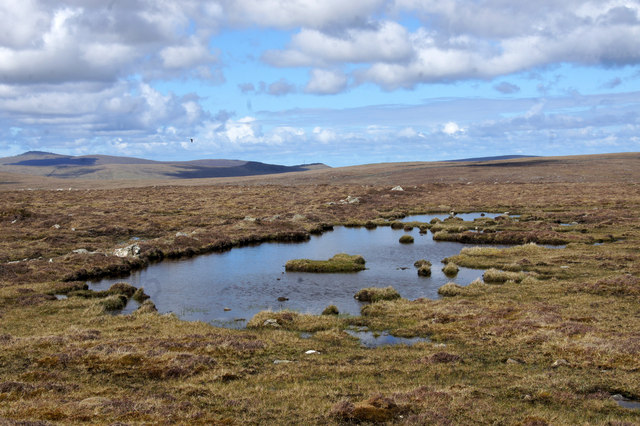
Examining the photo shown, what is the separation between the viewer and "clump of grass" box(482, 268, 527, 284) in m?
36.6

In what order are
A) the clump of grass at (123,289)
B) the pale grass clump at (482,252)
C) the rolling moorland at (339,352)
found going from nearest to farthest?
the rolling moorland at (339,352) → the clump of grass at (123,289) → the pale grass clump at (482,252)

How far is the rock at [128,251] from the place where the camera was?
47756 millimetres

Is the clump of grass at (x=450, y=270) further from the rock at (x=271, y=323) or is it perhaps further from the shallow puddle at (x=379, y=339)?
the rock at (x=271, y=323)

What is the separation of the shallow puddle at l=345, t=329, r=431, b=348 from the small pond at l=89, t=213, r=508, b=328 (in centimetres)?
435

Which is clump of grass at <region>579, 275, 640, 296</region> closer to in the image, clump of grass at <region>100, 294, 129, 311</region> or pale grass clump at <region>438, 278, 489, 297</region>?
pale grass clump at <region>438, 278, 489, 297</region>

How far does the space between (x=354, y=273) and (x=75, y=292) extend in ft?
70.4

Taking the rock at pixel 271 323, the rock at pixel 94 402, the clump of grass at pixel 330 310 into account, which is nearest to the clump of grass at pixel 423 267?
the clump of grass at pixel 330 310

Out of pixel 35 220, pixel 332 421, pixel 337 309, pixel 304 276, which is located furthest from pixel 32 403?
pixel 35 220

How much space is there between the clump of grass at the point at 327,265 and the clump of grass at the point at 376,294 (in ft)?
32.6

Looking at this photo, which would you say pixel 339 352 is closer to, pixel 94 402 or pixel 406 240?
pixel 94 402

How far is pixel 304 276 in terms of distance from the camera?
138 ft

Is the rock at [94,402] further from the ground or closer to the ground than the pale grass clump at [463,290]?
further from the ground

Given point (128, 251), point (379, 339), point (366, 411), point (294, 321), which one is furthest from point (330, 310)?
point (128, 251)

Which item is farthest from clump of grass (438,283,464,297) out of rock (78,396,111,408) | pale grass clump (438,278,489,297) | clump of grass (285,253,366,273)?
rock (78,396,111,408)
